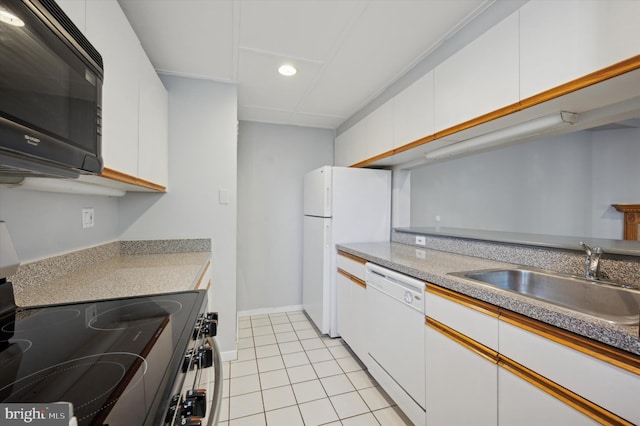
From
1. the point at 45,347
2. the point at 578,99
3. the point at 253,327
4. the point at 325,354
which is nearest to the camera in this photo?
the point at 45,347

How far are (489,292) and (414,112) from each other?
1.35 m

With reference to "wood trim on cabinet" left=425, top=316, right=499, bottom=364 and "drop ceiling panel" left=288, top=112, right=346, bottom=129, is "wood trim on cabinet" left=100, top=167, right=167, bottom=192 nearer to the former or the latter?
"wood trim on cabinet" left=425, top=316, right=499, bottom=364

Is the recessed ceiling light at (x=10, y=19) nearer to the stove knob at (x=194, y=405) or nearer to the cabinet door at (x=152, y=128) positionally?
the stove knob at (x=194, y=405)

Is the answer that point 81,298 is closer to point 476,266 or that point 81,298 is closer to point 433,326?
point 433,326

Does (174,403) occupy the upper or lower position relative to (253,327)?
upper

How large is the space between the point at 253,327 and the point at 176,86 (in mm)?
2366

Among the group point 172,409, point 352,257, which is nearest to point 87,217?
point 172,409

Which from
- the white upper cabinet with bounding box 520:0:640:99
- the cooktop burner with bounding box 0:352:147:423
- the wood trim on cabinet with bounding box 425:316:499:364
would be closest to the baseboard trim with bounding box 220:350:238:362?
the wood trim on cabinet with bounding box 425:316:499:364

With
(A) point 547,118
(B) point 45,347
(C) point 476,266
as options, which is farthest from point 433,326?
(B) point 45,347

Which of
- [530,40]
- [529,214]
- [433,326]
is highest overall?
[530,40]

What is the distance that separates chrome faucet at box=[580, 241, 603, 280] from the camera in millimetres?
1164

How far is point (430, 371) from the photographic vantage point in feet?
4.38

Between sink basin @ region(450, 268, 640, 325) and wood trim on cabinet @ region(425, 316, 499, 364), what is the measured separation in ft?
0.82

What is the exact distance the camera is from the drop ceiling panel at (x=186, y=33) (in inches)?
57.4
